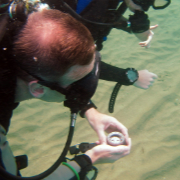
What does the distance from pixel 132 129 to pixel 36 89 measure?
2.36 meters

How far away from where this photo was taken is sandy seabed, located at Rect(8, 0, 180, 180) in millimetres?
2547

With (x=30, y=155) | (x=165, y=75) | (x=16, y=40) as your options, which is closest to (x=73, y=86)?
(x=16, y=40)

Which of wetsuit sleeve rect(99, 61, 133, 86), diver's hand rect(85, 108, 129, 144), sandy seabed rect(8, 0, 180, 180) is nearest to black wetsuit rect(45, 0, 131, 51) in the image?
→ wetsuit sleeve rect(99, 61, 133, 86)

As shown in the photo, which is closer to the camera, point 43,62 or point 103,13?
point 43,62

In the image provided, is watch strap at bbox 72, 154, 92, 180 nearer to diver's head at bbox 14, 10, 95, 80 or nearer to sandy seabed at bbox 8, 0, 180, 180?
diver's head at bbox 14, 10, 95, 80

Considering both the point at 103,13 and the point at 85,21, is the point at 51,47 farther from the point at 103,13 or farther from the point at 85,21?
the point at 103,13

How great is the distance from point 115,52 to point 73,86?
4.23 metres

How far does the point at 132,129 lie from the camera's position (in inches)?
121

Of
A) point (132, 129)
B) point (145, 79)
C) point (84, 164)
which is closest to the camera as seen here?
point (84, 164)

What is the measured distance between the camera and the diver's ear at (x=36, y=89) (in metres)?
1.11

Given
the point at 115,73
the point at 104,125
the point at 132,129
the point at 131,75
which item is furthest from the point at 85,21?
the point at 132,129

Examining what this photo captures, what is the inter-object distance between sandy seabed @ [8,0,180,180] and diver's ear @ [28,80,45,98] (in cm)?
192

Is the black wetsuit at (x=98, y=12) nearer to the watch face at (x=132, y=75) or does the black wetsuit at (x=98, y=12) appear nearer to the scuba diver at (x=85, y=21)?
the scuba diver at (x=85, y=21)

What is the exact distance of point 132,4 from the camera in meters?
2.12
